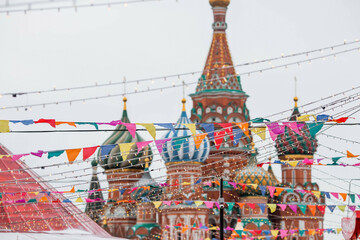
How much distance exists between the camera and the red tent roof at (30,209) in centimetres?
2642

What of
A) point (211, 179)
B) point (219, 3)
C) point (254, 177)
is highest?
point (219, 3)

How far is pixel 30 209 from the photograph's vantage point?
27359 mm

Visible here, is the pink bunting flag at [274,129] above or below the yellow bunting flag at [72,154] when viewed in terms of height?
above

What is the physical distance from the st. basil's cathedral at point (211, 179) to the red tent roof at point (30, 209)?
21385mm

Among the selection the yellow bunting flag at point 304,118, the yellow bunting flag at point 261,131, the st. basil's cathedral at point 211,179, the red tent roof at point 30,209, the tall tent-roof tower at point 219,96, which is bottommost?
the red tent roof at point 30,209

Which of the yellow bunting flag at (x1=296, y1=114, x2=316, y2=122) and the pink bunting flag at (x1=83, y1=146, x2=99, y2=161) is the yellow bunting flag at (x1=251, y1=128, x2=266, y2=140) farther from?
the pink bunting flag at (x1=83, y1=146, x2=99, y2=161)

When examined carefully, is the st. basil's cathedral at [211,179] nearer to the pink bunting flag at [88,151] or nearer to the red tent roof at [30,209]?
the red tent roof at [30,209]

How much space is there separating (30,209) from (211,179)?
24.9 metres

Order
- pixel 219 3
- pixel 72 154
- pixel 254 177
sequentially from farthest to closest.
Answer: pixel 219 3
pixel 254 177
pixel 72 154

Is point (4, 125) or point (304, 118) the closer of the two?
point (4, 125)

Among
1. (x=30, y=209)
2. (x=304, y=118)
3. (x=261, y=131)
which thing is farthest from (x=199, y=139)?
(x=30, y=209)

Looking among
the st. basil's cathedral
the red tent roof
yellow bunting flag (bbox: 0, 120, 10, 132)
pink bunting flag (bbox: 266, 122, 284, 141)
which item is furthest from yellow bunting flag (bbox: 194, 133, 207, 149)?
the st. basil's cathedral

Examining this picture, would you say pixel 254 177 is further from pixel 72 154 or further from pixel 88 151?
pixel 72 154

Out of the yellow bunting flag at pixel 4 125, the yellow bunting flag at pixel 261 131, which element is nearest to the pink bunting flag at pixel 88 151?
the yellow bunting flag at pixel 4 125
